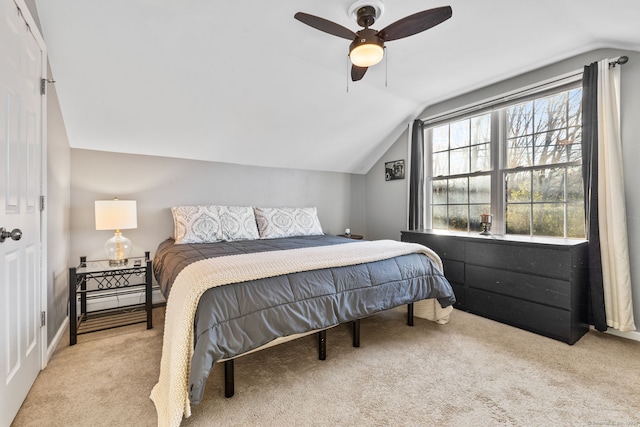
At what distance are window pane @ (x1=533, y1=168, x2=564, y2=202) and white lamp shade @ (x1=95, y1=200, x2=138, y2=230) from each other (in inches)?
155

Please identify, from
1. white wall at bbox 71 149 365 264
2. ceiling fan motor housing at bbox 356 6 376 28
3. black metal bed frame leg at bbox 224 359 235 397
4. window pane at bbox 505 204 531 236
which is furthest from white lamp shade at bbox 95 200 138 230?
window pane at bbox 505 204 531 236

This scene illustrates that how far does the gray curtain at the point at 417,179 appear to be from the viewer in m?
3.83

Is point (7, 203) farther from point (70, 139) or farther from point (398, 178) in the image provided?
point (398, 178)

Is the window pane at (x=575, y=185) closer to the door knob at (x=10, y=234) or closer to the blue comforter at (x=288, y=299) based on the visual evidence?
the blue comforter at (x=288, y=299)

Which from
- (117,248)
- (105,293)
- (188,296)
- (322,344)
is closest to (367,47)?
(188,296)

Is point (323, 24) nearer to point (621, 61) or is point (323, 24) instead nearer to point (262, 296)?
point (262, 296)

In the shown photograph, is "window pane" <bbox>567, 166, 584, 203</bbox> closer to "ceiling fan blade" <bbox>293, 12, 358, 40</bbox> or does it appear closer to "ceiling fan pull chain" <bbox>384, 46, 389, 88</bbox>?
"ceiling fan pull chain" <bbox>384, 46, 389, 88</bbox>

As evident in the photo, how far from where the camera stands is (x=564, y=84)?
2646mm

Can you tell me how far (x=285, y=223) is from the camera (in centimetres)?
357

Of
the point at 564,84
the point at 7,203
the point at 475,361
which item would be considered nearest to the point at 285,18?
the point at 7,203

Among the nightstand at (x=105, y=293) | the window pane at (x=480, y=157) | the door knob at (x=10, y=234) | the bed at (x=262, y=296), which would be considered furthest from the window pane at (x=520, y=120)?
the door knob at (x=10, y=234)

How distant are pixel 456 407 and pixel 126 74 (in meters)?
3.28

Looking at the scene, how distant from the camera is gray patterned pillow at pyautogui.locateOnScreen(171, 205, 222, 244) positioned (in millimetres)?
2965

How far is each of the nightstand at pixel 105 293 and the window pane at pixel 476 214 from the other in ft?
11.3
